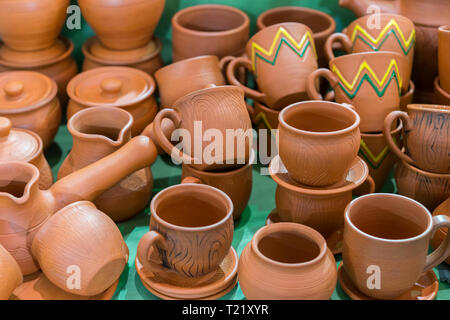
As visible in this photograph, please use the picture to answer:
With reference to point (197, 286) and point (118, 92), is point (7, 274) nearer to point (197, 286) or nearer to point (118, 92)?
point (197, 286)

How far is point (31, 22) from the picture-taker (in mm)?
2000

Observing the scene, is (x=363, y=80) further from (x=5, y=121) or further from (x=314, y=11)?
(x=5, y=121)

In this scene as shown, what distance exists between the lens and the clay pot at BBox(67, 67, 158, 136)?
6.19 ft

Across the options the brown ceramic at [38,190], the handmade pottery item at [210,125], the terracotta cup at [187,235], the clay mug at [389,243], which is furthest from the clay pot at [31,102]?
the clay mug at [389,243]

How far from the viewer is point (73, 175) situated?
156 cm

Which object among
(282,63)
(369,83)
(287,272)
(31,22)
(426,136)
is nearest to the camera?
(287,272)

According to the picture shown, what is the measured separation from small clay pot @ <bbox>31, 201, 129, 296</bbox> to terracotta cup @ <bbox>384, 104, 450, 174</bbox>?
2.61 feet

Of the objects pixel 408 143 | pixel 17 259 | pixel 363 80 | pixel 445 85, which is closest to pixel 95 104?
pixel 17 259

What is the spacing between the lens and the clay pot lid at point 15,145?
1.66m

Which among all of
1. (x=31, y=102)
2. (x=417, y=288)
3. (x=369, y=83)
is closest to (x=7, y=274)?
(x=31, y=102)

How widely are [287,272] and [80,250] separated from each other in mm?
475

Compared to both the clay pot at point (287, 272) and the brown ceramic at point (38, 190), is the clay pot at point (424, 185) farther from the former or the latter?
the brown ceramic at point (38, 190)

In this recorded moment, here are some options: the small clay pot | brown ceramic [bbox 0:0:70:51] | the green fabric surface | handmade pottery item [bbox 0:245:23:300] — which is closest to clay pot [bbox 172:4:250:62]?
the green fabric surface

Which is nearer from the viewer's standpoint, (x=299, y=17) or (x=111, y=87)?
(x=111, y=87)
